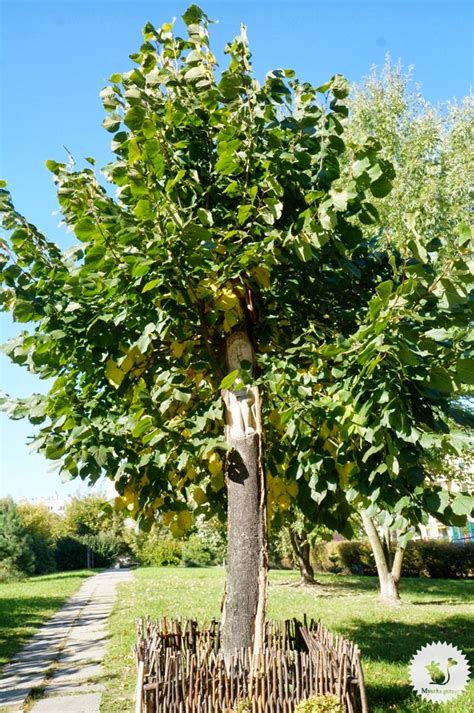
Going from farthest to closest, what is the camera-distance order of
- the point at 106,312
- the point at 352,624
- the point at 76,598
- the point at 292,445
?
1. the point at 76,598
2. the point at 352,624
3. the point at 292,445
4. the point at 106,312

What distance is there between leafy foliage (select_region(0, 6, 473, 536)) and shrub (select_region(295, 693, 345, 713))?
3.12ft

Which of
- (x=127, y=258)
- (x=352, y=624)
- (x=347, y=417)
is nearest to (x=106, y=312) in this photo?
(x=127, y=258)

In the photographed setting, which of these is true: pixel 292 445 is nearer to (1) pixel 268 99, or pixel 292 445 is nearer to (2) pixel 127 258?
(2) pixel 127 258

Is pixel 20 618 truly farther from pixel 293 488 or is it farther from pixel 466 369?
pixel 466 369

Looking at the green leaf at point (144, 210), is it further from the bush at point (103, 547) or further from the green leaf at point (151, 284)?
the bush at point (103, 547)

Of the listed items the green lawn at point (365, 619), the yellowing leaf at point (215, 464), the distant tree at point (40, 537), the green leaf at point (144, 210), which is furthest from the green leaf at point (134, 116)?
the distant tree at point (40, 537)

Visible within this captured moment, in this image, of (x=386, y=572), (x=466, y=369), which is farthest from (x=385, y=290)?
(x=386, y=572)

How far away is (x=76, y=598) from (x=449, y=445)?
1439 centimetres

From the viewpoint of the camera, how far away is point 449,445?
9.00ft

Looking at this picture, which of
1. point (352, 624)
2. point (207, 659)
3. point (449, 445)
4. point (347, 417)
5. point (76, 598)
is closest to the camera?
point (449, 445)

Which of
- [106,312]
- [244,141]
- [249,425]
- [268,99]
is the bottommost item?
[249,425]

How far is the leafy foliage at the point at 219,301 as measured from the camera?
9.46 ft

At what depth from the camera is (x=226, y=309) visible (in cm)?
354

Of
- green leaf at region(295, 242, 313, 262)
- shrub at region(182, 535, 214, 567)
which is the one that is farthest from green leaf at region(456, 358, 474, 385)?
shrub at region(182, 535, 214, 567)
